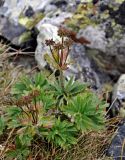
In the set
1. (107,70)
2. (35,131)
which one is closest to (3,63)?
(107,70)

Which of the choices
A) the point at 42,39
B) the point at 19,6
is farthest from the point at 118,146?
the point at 19,6

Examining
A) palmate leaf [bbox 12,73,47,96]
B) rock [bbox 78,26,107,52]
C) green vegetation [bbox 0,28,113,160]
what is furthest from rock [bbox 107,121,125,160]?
rock [bbox 78,26,107,52]

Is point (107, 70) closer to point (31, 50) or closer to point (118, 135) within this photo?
point (31, 50)

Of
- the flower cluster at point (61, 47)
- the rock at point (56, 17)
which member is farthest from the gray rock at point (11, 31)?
the flower cluster at point (61, 47)

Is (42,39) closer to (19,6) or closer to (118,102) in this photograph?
(19,6)

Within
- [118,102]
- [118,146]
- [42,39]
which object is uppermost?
[42,39]

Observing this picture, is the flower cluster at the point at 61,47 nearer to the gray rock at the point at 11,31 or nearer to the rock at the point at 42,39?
the rock at the point at 42,39

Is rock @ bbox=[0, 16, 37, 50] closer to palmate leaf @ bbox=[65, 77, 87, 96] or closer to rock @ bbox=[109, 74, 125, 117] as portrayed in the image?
rock @ bbox=[109, 74, 125, 117]
